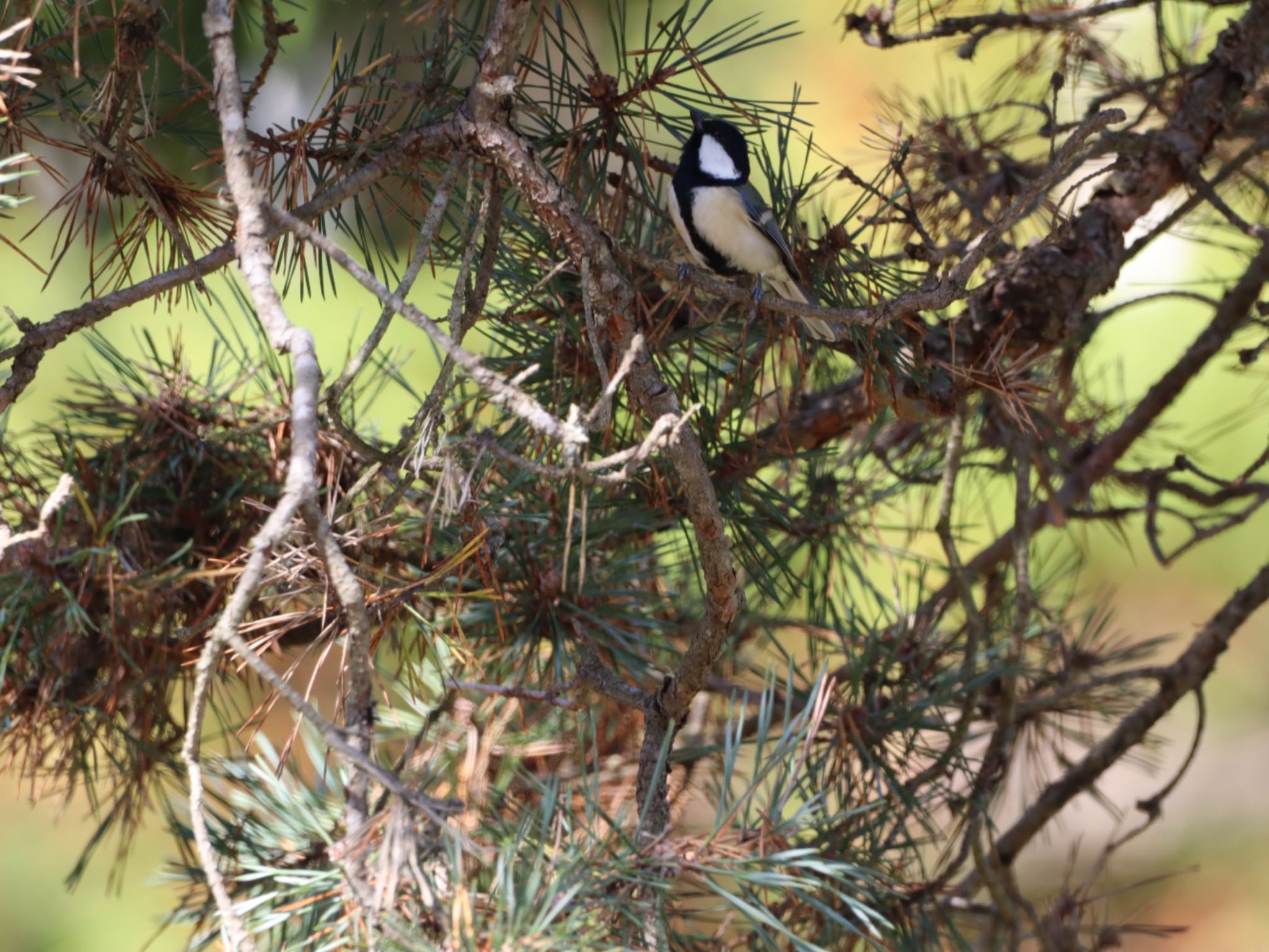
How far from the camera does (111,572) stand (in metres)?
0.65

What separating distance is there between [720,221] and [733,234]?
0.07 ft

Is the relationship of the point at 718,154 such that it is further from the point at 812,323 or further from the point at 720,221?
the point at 812,323

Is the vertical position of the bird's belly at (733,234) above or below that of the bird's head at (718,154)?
below

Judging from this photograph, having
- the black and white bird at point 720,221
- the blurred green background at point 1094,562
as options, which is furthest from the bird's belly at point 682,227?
the blurred green background at point 1094,562

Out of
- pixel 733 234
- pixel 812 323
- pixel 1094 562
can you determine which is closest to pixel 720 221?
pixel 733 234

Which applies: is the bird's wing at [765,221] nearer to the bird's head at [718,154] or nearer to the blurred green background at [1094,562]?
the bird's head at [718,154]

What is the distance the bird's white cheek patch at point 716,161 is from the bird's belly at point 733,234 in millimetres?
40

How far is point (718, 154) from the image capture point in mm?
907

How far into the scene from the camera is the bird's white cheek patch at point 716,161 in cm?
88

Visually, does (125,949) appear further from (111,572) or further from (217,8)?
(217,8)

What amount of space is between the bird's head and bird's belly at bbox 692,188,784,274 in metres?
0.03

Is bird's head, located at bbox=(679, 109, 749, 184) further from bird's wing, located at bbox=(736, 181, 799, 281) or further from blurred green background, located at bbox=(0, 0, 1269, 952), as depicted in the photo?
blurred green background, located at bbox=(0, 0, 1269, 952)

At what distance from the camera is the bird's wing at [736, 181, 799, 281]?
0.70 m

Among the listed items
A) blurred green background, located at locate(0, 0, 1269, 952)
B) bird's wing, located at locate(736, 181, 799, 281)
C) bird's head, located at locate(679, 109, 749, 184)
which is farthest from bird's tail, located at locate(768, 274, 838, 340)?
blurred green background, located at locate(0, 0, 1269, 952)
